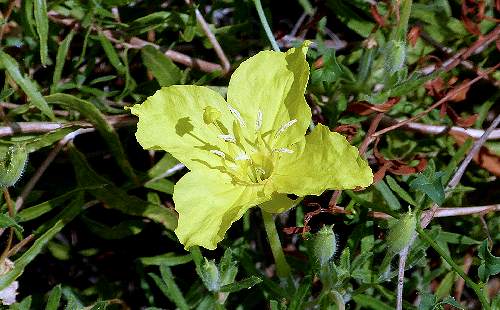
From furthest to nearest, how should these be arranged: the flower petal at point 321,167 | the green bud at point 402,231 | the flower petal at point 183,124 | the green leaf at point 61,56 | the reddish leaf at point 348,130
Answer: the green leaf at point 61,56
the reddish leaf at point 348,130
the flower petal at point 183,124
the green bud at point 402,231
the flower petal at point 321,167

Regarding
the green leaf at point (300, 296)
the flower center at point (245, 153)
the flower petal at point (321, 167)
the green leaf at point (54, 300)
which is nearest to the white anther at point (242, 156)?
the flower center at point (245, 153)

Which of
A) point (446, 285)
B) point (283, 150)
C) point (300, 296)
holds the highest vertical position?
point (283, 150)

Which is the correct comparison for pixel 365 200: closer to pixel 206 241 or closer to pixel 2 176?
pixel 206 241

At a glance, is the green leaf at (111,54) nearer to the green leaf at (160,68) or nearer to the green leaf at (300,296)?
the green leaf at (160,68)

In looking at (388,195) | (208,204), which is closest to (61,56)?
(208,204)

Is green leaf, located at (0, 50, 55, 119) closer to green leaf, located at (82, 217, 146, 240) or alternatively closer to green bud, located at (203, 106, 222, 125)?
green leaf, located at (82, 217, 146, 240)

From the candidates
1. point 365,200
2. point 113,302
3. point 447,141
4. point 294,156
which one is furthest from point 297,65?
point 113,302

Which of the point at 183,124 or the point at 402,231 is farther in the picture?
the point at 183,124

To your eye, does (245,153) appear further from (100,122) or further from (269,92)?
(100,122)
